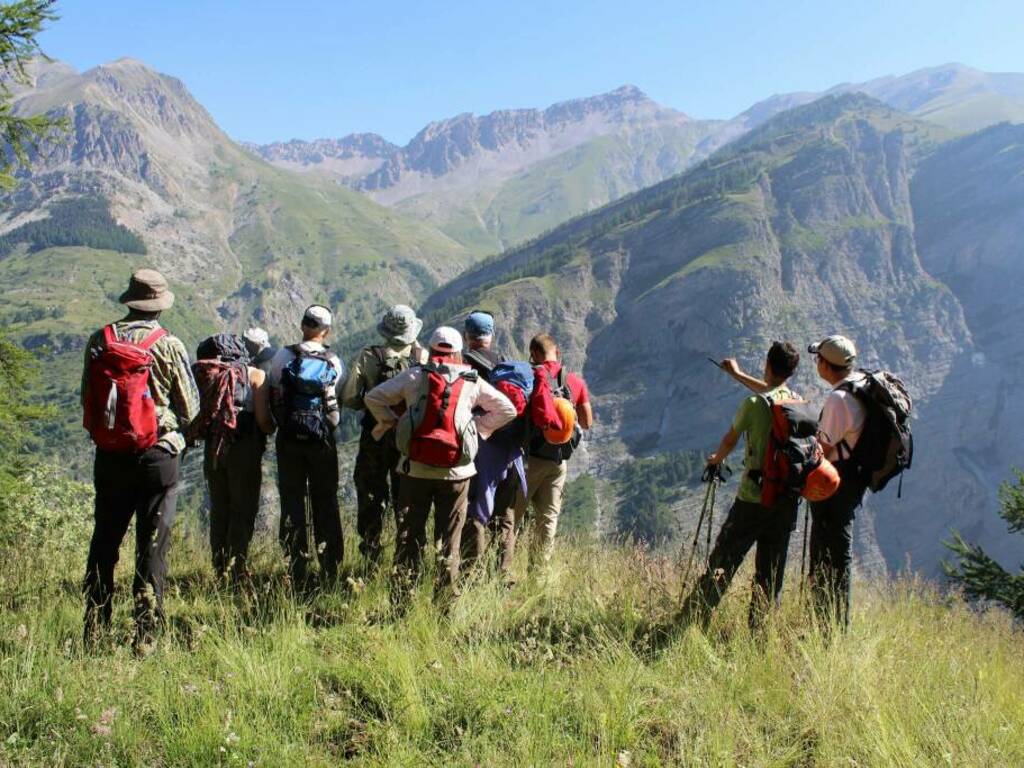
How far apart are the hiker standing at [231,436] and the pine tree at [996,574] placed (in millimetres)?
14860

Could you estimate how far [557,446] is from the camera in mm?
6785

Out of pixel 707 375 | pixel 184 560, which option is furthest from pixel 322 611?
pixel 707 375

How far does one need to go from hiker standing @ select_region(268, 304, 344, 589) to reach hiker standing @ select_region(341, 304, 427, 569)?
0.76ft

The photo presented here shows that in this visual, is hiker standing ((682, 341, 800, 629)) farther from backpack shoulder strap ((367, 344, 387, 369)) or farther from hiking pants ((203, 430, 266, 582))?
hiking pants ((203, 430, 266, 582))

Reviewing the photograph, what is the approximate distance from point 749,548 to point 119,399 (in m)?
4.59

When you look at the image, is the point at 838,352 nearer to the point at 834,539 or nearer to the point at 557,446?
Answer: the point at 834,539

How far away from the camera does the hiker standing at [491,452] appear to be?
19.1ft

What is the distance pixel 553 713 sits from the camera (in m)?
3.53

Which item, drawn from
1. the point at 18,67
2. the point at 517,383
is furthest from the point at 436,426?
the point at 18,67

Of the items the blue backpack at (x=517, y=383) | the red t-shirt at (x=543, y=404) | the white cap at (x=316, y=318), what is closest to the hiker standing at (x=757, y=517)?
the red t-shirt at (x=543, y=404)

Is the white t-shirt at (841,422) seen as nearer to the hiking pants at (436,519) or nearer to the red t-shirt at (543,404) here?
the red t-shirt at (543,404)

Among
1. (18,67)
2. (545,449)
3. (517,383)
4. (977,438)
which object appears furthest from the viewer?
(977,438)

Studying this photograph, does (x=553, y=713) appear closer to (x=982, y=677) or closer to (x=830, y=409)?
(x=982, y=677)

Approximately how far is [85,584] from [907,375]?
215 metres
